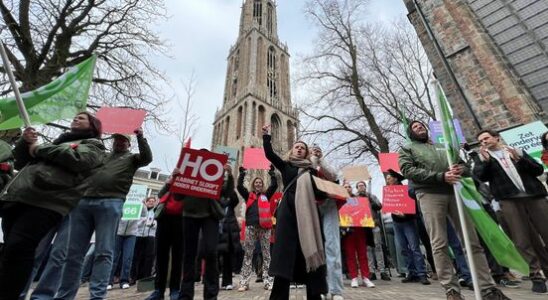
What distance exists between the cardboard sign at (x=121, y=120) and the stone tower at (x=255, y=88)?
1351 inches

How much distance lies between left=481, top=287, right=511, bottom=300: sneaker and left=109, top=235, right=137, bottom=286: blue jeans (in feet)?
20.7

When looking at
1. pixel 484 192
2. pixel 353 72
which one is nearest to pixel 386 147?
pixel 353 72

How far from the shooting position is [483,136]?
4.30 m

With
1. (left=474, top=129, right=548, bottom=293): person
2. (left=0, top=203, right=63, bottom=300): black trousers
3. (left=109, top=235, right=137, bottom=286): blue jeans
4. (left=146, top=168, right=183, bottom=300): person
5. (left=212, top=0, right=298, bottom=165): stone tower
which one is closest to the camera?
(left=0, top=203, right=63, bottom=300): black trousers

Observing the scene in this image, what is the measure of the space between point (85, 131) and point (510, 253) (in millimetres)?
4301

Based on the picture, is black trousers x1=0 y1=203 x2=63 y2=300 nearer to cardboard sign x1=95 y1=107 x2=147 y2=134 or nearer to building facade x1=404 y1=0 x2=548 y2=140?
cardboard sign x1=95 y1=107 x2=147 y2=134

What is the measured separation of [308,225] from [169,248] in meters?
2.26

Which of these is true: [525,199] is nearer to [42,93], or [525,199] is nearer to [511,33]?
[42,93]

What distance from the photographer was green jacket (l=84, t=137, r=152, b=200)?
3506 mm

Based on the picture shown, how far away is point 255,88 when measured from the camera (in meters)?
A: 43.2

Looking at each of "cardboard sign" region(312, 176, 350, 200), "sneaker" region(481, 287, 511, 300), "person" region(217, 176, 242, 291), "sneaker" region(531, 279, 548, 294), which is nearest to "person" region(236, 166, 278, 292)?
"person" region(217, 176, 242, 291)

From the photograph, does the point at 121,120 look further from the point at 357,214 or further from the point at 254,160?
the point at 357,214

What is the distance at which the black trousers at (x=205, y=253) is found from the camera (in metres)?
3.49

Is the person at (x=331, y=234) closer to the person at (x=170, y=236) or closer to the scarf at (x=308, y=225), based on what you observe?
the scarf at (x=308, y=225)
